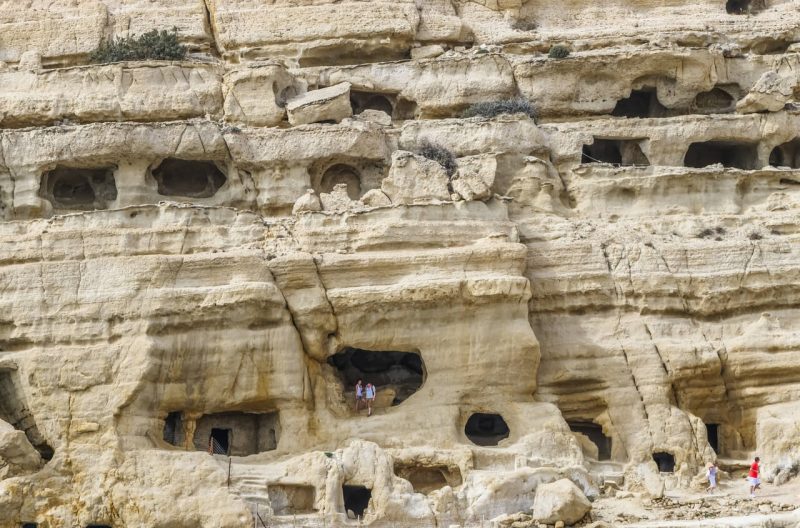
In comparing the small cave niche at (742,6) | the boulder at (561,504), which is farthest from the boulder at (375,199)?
the small cave niche at (742,6)

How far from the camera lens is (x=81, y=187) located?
2861cm

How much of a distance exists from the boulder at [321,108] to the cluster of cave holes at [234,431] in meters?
7.62

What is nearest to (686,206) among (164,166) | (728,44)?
(728,44)

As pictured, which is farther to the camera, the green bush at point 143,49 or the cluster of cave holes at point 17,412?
the green bush at point 143,49

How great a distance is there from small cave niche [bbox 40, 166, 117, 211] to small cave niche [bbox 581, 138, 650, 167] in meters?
10.3

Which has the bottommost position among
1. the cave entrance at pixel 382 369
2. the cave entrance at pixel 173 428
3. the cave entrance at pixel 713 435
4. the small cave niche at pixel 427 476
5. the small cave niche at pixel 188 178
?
the small cave niche at pixel 427 476

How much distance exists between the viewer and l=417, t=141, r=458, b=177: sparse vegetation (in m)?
27.1

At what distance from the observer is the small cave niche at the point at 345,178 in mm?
27906

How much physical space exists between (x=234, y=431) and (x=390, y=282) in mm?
3900

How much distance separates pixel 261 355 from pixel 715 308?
8680mm

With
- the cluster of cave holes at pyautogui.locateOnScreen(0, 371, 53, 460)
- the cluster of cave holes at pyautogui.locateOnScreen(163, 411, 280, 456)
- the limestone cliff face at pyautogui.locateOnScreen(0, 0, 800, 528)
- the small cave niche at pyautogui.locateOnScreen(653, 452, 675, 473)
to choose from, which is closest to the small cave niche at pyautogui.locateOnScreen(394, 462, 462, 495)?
the limestone cliff face at pyautogui.locateOnScreen(0, 0, 800, 528)

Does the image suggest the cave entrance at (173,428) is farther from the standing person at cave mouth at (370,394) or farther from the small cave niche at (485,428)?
the small cave niche at (485,428)

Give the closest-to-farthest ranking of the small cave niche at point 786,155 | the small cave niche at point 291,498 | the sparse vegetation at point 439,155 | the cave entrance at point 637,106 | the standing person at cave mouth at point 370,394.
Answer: the small cave niche at point 291,498 < the standing person at cave mouth at point 370,394 < the sparse vegetation at point 439,155 < the small cave niche at point 786,155 < the cave entrance at point 637,106

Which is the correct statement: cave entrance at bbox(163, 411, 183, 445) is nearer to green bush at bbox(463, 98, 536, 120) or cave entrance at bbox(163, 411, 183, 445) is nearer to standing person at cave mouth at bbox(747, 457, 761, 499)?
standing person at cave mouth at bbox(747, 457, 761, 499)
